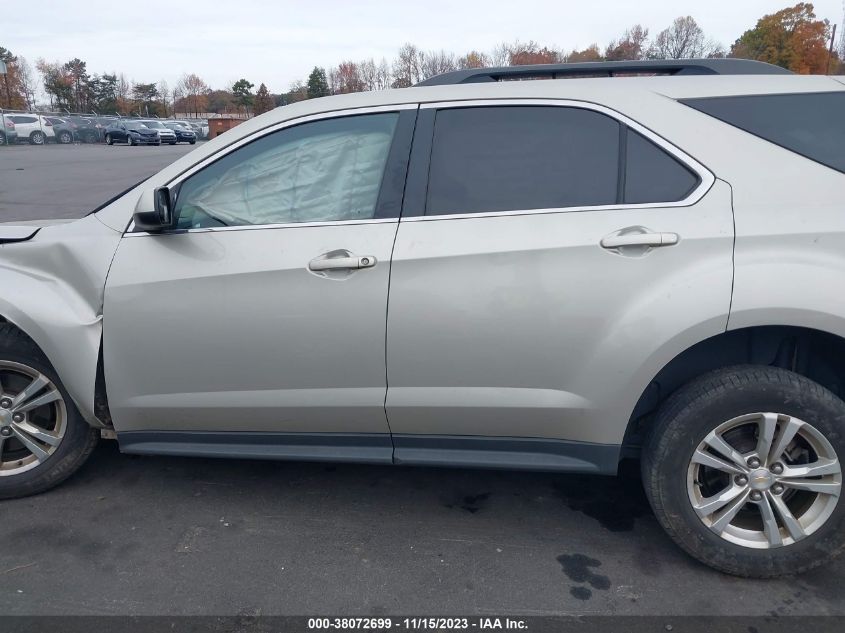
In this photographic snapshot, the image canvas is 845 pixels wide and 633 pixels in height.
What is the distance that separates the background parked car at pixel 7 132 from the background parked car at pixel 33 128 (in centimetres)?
18

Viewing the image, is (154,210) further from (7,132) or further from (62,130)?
(62,130)

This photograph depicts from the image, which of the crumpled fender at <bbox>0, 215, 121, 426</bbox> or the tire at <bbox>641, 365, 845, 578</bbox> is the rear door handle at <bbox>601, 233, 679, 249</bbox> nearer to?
the tire at <bbox>641, 365, 845, 578</bbox>

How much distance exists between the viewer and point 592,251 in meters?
2.67

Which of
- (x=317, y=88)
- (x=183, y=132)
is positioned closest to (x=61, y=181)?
(x=317, y=88)

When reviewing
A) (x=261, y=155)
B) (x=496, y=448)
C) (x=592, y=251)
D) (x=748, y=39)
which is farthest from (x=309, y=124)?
Answer: (x=748, y=39)

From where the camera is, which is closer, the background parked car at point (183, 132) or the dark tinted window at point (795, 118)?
the dark tinted window at point (795, 118)

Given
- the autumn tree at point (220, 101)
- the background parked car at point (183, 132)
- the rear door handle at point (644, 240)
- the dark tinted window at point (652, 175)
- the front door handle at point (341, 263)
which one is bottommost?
the background parked car at point (183, 132)

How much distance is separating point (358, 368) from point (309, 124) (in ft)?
3.60

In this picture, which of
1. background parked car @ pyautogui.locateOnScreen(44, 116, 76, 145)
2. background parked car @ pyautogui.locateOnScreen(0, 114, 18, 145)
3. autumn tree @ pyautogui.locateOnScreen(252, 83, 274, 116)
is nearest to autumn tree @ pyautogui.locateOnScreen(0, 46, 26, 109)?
background parked car @ pyautogui.locateOnScreen(44, 116, 76, 145)

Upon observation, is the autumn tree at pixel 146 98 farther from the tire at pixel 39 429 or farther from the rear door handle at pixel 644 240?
the rear door handle at pixel 644 240

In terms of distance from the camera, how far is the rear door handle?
103 inches

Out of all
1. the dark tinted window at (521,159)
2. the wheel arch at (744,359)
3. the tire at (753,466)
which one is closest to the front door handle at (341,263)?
the dark tinted window at (521,159)

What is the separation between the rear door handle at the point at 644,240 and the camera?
2625 millimetres

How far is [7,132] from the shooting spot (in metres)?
35.3
